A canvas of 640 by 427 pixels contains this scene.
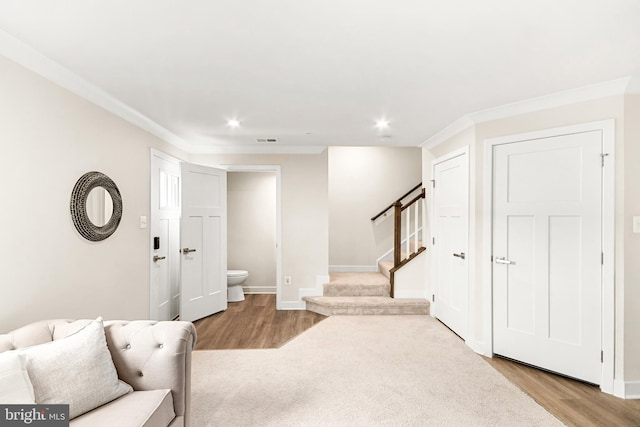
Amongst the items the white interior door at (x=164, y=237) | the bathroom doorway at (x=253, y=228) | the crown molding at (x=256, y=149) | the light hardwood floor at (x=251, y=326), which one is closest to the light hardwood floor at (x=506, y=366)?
the light hardwood floor at (x=251, y=326)

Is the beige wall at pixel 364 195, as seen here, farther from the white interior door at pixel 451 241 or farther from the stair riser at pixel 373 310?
the white interior door at pixel 451 241

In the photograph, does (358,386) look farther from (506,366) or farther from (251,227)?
(251,227)

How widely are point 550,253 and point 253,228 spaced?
4169 millimetres

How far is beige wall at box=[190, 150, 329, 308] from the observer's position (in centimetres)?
469

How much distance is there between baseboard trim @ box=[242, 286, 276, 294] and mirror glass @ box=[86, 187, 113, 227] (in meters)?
3.11

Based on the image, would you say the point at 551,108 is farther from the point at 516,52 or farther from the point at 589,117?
the point at 516,52

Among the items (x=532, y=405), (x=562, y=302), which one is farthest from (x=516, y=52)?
(x=532, y=405)

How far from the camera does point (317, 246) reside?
15.4 ft

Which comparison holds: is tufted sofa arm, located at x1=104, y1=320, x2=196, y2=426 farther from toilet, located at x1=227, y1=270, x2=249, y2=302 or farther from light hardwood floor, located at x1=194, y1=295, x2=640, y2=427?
toilet, located at x1=227, y1=270, x2=249, y2=302

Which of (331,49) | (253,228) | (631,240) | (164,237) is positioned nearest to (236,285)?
Answer: (253,228)

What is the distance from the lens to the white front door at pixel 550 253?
257cm

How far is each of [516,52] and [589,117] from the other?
113 cm

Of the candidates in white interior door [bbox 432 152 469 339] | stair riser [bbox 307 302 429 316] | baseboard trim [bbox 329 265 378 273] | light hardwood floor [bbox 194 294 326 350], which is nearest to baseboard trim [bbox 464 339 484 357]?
white interior door [bbox 432 152 469 339]

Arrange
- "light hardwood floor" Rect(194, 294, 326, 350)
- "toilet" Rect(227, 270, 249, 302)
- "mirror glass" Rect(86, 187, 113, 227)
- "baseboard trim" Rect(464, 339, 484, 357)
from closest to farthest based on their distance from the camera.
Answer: "mirror glass" Rect(86, 187, 113, 227) → "baseboard trim" Rect(464, 339, 484, 357) → "light hardwood floor" Rect(194, 294, 326, 350) → "toilet" Rect(227, 270, 249, 302)
